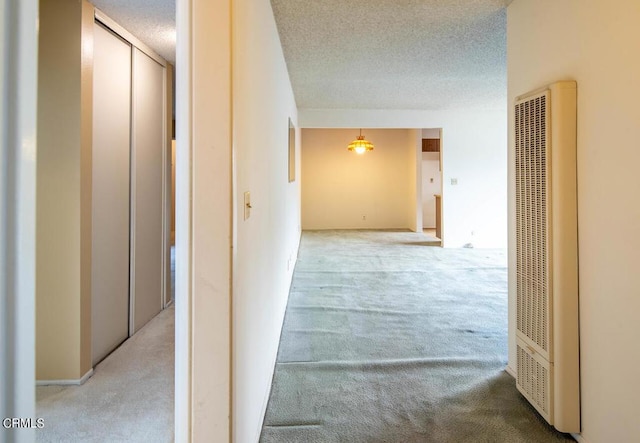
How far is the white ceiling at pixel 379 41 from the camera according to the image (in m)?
2.40

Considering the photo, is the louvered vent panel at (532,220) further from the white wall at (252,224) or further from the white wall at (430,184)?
the white wall at (430,184)

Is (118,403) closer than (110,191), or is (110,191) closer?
(118,403)

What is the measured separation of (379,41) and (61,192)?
104 inches

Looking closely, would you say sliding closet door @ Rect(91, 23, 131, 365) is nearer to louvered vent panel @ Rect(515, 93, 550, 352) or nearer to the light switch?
the light switch

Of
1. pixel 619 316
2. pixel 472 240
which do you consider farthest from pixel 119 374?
pixel 472 240

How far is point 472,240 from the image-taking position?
269 inches

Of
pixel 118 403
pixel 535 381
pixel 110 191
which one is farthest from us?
pixel 110 191

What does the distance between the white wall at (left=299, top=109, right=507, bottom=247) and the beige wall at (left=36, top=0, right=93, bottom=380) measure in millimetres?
5120

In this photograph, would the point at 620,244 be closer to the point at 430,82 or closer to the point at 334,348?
the point at 334,348

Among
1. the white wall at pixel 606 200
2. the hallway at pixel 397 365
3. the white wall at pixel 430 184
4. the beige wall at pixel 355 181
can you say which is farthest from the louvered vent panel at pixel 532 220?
the white wall at pixel 430 184

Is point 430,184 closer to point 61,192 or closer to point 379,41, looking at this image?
point 379,41

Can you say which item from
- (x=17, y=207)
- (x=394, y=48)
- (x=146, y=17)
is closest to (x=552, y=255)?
(x=17, y=207)

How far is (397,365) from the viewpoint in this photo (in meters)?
2.28

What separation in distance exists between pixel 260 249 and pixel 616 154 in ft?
5.17
